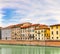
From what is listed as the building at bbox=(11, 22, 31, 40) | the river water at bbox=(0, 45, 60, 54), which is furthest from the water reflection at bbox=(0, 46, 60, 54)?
the building at bbox=(11, 22, 31, 40)

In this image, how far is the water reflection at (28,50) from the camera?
8.60 ft

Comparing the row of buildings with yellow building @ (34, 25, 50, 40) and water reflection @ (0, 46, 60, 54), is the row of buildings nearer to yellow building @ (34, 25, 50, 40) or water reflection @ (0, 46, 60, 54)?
yellow building @ (34, 25, 50, 40)

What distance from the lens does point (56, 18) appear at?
8.25 feet

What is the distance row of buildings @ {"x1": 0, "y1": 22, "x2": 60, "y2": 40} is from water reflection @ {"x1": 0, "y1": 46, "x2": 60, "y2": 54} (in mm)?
172

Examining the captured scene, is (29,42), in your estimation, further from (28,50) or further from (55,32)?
(55,32)

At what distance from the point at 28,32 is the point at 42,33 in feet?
0.72

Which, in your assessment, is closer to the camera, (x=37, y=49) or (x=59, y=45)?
(x=59, y=45)

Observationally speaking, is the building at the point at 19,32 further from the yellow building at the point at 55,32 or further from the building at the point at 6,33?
the yellow building at the point at 55,32

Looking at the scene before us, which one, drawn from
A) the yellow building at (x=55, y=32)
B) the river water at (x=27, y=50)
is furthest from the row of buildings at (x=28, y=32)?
the river water at (x=27, y=50)

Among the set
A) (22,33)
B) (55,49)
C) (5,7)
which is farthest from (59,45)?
(5,7)

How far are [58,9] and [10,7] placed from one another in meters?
0.74

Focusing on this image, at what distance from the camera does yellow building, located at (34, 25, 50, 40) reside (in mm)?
2520

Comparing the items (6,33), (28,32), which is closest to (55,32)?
(28,32)

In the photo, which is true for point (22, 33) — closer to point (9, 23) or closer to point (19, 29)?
point (19, 29)
